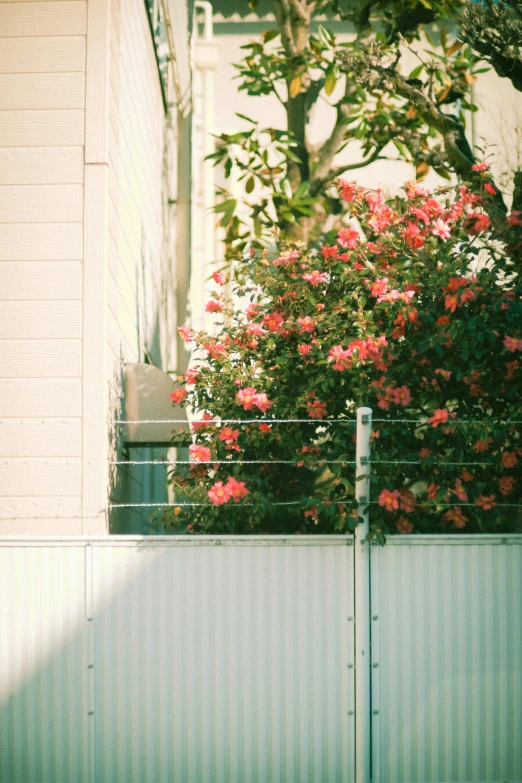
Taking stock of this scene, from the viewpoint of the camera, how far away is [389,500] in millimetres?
4637

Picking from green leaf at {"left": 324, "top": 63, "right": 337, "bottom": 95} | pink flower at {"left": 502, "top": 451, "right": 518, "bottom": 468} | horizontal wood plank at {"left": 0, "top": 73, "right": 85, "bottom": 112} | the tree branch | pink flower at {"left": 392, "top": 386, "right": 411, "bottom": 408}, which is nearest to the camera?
pink flower at {"left": 502, "top": 451, "right": 518, "bottom": 468}

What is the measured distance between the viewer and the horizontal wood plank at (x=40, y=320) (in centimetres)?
517

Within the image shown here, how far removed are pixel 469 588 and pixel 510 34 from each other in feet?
10.9

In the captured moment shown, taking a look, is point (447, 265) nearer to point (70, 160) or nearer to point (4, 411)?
point (70, 160)

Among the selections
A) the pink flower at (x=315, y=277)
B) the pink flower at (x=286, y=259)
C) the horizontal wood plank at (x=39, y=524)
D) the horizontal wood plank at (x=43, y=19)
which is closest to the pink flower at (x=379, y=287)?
the pink flower at (x=315, y=277)

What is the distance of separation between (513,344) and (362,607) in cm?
147

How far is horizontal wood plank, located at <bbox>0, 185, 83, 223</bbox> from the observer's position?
525cm

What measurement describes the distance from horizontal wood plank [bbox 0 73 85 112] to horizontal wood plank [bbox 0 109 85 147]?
2.1 inches

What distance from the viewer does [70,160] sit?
17.3 ft

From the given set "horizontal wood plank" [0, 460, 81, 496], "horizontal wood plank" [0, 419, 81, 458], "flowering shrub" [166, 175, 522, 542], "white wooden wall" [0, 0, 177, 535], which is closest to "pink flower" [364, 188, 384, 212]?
"flowering shrub" [166, 175, 522, 542]

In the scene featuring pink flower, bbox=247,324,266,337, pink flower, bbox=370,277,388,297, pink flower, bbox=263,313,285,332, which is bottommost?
pink flower, bbox=247,324,266,337

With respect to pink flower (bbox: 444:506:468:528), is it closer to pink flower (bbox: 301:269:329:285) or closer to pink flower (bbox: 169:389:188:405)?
pink flower (bbox: 301:269:329:285)

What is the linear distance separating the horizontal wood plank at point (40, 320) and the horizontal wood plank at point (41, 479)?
69 centimetres

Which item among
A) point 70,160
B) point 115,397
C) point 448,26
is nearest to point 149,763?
point 115,397
